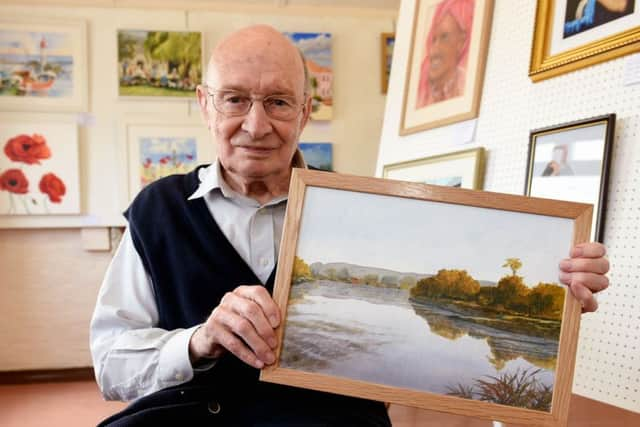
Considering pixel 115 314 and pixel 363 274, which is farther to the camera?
pixel 115 314

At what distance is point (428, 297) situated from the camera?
0.99m

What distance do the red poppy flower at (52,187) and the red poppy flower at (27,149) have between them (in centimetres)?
13

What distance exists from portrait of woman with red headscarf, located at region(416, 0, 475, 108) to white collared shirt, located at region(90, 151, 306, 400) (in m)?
1.04

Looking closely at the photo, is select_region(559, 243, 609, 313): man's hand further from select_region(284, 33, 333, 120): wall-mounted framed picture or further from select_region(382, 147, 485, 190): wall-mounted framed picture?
→ select_region(284, 33, 333, 120): wall-mounted framed picture

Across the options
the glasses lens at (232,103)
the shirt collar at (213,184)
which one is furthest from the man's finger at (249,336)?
the glasses lens at (232,103)

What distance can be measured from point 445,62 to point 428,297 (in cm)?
133

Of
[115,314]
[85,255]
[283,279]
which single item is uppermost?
[283,279]

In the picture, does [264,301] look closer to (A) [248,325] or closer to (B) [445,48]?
(A) [248,325]

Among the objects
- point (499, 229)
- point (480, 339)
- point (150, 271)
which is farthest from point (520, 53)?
point (150, 271)

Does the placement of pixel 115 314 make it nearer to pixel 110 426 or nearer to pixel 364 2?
pixel 110 426

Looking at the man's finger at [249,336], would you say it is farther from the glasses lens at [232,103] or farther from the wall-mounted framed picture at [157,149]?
the wall-mounted framed picture at [157,149]

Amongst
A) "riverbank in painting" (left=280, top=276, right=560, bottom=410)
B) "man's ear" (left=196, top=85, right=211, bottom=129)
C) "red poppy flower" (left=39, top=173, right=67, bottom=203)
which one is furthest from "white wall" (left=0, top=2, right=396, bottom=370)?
"riverbank in painting" (left=280, top=276, right=560, bottom=410)

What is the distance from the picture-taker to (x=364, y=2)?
12.2 ft

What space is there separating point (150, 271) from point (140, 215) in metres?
0.14
